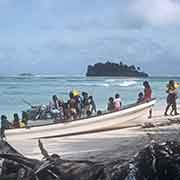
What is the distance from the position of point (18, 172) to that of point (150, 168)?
48.7 inches

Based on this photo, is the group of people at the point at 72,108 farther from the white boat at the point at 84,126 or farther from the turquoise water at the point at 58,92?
the turquoise water at the point at 58,92

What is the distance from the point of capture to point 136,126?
16.5m

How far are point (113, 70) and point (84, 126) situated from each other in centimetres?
10918

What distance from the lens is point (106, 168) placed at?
11.5 feet

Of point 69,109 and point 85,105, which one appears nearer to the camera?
point 69,109

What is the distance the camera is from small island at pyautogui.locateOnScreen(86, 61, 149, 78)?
400 feet

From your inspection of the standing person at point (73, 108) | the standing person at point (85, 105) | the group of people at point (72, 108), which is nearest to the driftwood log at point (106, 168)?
the group of people at point (72, 108)

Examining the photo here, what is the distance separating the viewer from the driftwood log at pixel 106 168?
125 inches

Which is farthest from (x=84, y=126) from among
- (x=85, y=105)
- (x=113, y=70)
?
(x=113, y=70)

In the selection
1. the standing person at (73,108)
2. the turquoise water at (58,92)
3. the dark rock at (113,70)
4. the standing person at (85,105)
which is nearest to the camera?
the standing person at (73,108)

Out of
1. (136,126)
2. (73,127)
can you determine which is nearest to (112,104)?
(136,126)

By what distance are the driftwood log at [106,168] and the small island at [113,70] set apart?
Result: 4605 inches

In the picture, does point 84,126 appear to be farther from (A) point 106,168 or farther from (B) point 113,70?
(B) point 113,70

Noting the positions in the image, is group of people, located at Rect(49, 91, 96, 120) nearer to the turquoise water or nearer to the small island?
the turquoise water
